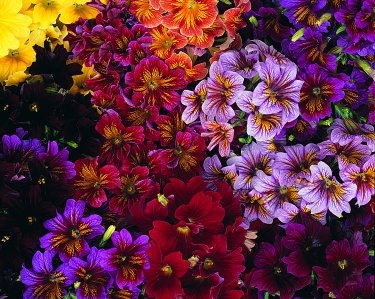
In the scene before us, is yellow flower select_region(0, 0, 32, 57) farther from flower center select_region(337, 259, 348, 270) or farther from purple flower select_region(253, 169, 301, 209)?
flower center select_region(337, 259, 348, 270)

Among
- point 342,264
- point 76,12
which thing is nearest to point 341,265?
point 342,264

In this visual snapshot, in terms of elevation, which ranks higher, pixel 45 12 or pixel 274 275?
pixel 45 12

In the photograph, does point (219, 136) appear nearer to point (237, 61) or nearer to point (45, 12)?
point (237, 61)

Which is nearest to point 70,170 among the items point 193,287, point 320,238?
point 193,287

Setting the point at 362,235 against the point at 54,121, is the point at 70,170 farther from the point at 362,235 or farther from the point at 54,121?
the point at 362,235

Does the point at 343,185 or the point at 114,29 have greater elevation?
the point at 114,29

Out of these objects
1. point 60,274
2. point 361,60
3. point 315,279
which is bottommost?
point 315,279

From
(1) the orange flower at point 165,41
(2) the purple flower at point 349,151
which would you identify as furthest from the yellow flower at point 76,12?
(2) the purple flower at point 349,151
